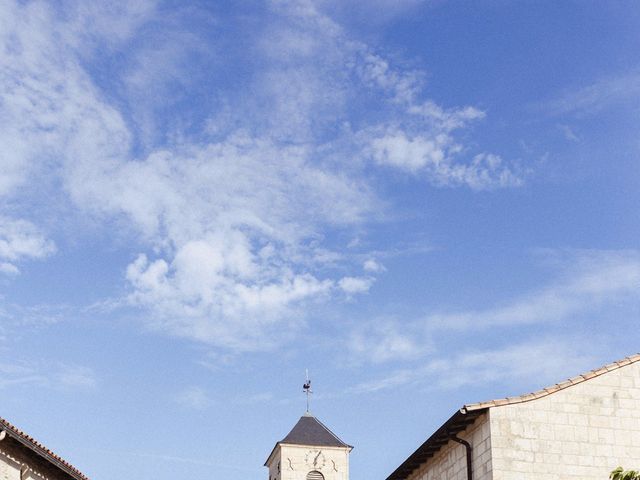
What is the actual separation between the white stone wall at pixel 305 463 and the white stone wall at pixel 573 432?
3123cm

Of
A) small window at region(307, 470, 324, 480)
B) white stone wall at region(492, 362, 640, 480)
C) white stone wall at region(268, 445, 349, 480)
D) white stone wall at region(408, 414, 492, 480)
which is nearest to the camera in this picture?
white stone wall at region(492, 362, 640, 480)

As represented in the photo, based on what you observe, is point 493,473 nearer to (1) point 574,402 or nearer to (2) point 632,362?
(1) point 574,402

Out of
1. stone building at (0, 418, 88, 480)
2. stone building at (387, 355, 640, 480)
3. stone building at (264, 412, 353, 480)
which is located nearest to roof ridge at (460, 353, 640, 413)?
stone building at (387, 355, 640, 480)

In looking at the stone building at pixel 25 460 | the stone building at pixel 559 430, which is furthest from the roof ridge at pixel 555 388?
the stone building at pixel 25 460

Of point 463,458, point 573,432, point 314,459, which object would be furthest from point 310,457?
point 573,432

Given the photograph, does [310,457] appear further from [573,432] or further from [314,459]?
[573,432]

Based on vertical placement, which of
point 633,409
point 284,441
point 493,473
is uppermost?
point 284,441

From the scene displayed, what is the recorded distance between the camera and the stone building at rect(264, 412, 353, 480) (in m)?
48.7

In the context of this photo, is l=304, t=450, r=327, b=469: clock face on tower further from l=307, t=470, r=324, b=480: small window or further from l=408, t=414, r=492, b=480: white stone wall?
l=408, t=414, r=492, b=480: white stone wall

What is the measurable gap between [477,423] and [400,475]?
5.61 metres

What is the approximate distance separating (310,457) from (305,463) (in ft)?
1.38

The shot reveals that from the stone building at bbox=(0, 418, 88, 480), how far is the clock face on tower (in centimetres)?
2829

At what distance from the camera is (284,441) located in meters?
49.4

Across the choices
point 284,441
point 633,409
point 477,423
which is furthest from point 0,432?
point 284,441
